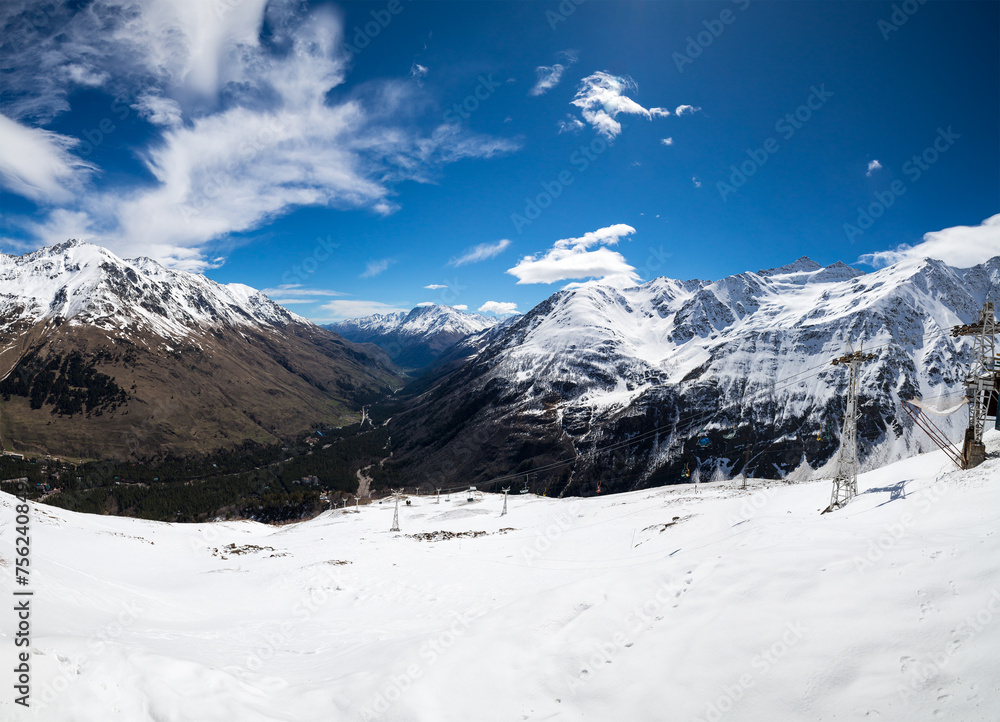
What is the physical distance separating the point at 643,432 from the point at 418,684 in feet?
449

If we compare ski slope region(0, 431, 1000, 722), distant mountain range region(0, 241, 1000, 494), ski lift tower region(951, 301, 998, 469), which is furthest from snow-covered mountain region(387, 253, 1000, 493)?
ski slope region(0, 431, 1000, 722)

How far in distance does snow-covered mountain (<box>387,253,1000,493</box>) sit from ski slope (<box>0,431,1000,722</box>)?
348 ft

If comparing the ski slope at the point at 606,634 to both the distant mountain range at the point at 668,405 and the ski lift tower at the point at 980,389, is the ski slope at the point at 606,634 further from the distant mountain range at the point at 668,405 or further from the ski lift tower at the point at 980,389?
the distant mountain range at the point at 668,405

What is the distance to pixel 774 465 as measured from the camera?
363 feet

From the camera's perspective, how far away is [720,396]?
139625mm

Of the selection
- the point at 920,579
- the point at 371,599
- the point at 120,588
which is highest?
the point at 920,579

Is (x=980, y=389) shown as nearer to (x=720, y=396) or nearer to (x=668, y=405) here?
(x=668, y=405)

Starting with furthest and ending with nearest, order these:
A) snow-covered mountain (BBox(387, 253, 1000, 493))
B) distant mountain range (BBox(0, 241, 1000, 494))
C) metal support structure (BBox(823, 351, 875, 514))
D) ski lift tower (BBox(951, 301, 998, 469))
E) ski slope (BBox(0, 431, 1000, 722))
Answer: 1. distant mountain range (BBox(0, 241, 1000, 494))
2. snow-covered mountain (BBox(387, 253, 1000, 493))
3. metal support structure (BBox(823, 351, 875, 514))
4. ski lift tower (BBox(951, 301, 998, 469))
5. ski slope (BBox(0, 431, 1000, 722))

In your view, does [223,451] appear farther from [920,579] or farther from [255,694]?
[920,579]

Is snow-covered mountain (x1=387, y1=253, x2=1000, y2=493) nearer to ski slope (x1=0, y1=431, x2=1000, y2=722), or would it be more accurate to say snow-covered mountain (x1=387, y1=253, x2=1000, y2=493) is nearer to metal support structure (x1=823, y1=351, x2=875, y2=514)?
metal support structure (x1=823, y1=351, x2=875, y2=514)

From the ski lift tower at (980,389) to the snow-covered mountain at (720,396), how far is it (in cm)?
10016

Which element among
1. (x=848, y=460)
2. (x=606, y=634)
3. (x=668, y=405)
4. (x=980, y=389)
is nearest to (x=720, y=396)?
(x=668, y=405)

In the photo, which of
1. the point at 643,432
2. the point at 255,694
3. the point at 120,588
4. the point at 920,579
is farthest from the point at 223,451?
the point at 920,579

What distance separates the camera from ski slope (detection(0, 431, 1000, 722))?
828 centimetres
